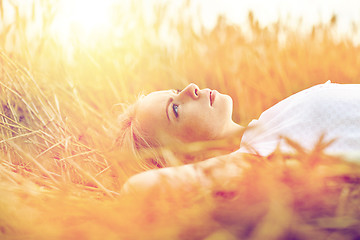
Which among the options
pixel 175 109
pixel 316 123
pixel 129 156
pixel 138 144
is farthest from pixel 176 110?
pixel 129 156

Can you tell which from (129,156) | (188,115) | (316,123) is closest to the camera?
(129,156)

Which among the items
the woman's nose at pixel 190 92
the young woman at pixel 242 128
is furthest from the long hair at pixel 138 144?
the woman's nose at pixel 190 92

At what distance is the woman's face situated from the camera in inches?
38.0

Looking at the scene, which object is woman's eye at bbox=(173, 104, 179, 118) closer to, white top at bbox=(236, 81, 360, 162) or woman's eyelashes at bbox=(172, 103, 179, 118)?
woman's eyelashes at bbox=(172, 103, 179, 118)

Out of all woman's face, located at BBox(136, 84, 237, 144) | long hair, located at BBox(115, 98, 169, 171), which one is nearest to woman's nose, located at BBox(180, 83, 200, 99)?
woman's face, located at BBox(136, 84, 237, 144)

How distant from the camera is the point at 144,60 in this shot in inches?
54.5

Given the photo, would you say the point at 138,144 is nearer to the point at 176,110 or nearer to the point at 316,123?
the point at 176,110

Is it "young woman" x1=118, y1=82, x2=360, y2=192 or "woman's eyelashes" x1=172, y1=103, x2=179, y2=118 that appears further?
"woman's eyelashes" x1=172, y1=103, x2=179, y2=118

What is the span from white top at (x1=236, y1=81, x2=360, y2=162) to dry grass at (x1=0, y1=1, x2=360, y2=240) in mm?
304

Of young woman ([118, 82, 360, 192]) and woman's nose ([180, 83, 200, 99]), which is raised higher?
woman's nose ([180, 83, 200, 99])

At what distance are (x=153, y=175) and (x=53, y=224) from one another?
0.69 ft

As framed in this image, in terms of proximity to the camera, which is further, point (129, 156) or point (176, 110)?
point (176, 110)

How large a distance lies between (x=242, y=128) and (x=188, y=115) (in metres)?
0.20

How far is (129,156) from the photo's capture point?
0.53 meters
